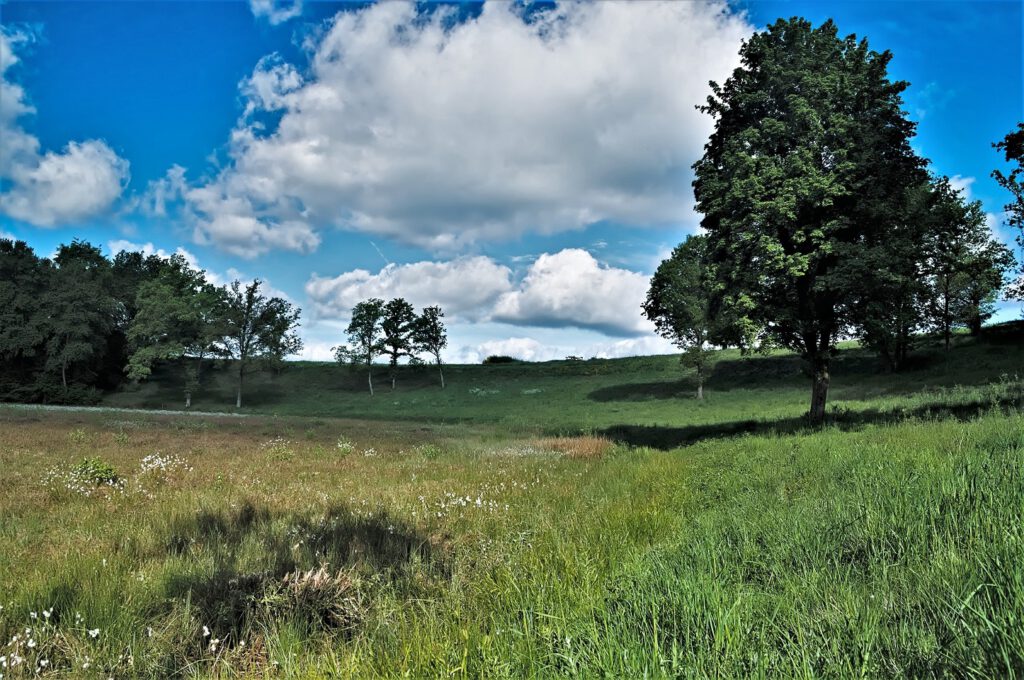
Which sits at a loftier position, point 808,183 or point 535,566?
point 808,183

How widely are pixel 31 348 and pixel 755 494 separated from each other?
79423mm

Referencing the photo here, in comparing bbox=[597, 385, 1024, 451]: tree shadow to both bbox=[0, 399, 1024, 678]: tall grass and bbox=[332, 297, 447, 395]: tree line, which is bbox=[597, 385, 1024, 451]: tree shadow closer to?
bbox=[0, 399, 1024, 678]: tall grass

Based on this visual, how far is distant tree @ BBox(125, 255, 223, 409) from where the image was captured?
6347cm

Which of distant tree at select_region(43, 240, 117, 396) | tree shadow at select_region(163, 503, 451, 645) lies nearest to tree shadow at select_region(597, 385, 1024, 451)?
tree shadow at select_region(163, 503, 451, 645)

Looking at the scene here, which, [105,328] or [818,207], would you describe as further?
[105,328]

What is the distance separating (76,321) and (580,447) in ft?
225

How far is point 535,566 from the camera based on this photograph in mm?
5297

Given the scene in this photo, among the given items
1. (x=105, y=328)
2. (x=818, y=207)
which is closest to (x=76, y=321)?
(x=105, y=328)

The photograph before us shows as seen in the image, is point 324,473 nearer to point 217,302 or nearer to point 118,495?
point 118,495

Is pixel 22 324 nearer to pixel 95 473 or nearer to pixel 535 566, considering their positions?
pixel 95 473

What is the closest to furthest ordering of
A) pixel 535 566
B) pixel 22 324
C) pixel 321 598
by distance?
pixel 535 566, pixel 321 598, pixel 22 324

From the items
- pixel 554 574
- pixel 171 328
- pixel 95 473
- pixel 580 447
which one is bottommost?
pixel 580 447

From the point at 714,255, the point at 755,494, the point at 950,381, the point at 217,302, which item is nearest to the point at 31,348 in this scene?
the point at 217,302

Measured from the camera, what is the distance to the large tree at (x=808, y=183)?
60.4ft
